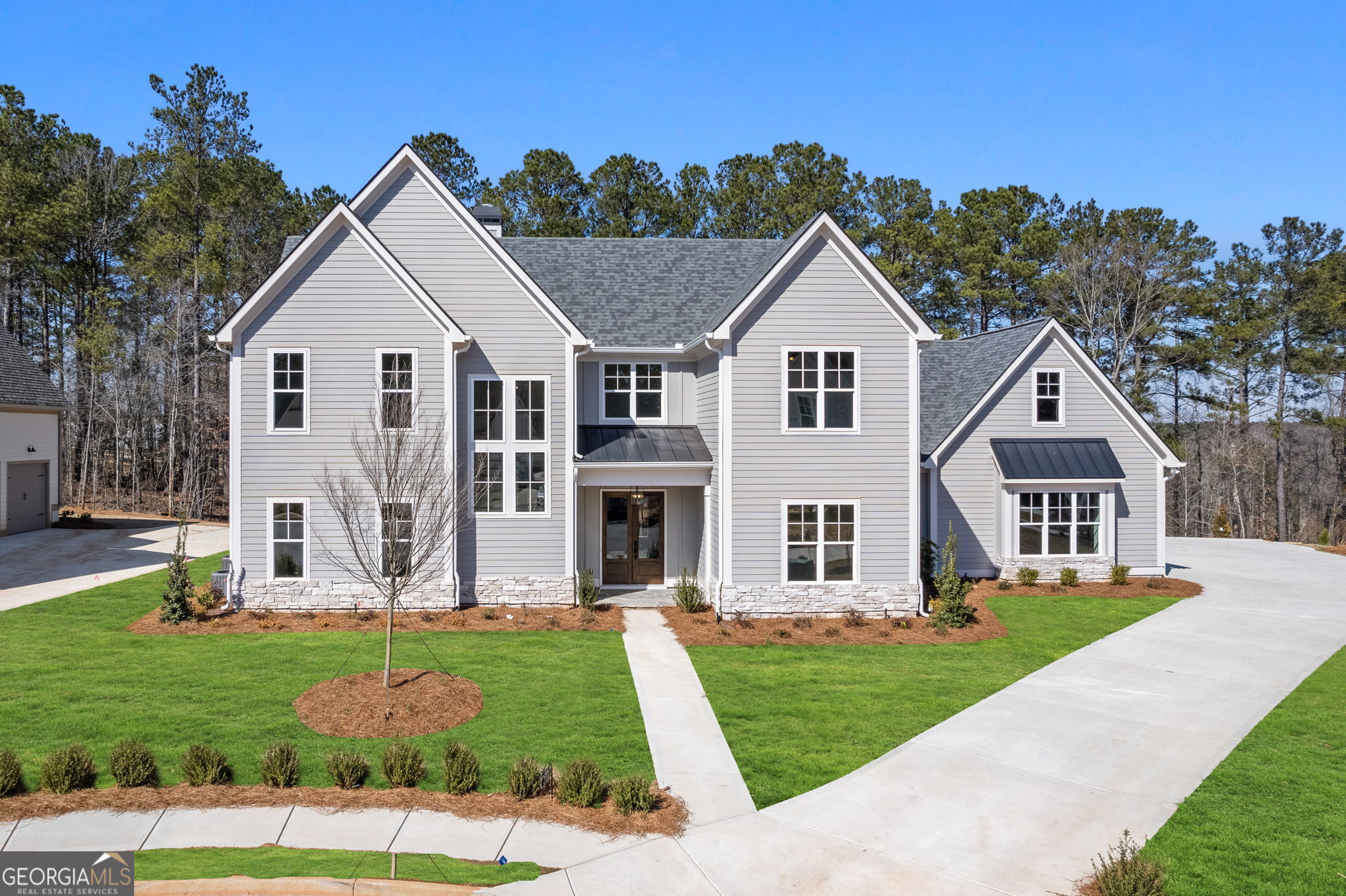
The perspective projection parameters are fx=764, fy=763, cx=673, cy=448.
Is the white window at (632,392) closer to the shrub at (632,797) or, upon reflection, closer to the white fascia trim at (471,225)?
the white fascia trim at (471,225)

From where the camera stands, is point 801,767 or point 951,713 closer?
point 801,767

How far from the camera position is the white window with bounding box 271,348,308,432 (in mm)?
16656

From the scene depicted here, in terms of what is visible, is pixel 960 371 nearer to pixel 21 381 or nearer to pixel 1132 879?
pixel 1132 879

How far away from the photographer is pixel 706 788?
873 centimetres

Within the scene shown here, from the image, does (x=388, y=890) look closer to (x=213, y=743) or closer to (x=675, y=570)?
(x=213, y=743)

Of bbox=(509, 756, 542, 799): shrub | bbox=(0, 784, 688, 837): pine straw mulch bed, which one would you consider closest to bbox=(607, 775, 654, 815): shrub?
bbox=(0, 784, 688, 837): pine straw mulch bed

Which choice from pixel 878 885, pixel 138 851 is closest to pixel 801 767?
pixel 878 885

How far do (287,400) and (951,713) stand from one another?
14570mm

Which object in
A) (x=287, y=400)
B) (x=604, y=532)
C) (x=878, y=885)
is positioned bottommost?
(x=878, y=885)

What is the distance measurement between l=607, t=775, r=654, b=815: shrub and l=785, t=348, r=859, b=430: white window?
1055 centimetres

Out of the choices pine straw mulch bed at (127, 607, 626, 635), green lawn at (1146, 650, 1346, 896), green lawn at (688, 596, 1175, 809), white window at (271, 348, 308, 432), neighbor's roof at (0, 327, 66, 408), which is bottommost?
green lawn at (1146, 650, 1346, 896)

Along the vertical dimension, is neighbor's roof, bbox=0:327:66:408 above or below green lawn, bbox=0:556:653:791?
above

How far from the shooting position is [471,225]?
58.0 ft

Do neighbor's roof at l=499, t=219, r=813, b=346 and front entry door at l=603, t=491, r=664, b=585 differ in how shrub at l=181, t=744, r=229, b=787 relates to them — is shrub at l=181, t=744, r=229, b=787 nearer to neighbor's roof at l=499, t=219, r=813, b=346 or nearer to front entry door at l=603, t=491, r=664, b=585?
front entry door at l=603, t=491, r=664, b=585
